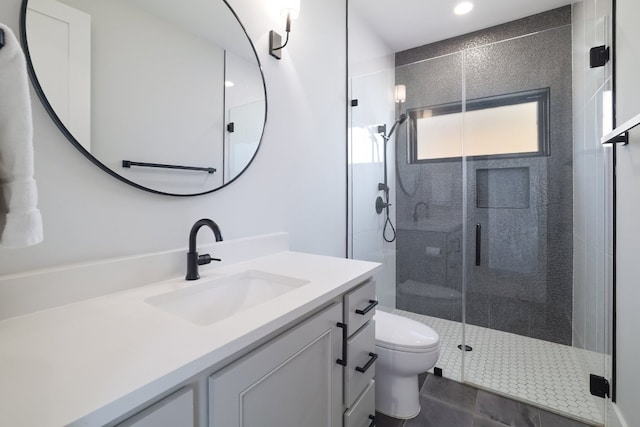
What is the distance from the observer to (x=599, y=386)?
1.52 m

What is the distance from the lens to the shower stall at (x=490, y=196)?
199 centimetres

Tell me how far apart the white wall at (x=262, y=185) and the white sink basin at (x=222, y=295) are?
217 millimetres

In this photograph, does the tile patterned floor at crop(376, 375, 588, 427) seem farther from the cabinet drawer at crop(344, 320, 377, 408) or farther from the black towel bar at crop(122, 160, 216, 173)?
the black towel bar at crop(122, 160, 216, 173)

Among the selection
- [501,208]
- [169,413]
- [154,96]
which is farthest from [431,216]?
[169,413]

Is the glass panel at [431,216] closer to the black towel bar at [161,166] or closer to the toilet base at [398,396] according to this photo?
the toilet base at [398,396]

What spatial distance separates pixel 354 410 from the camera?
1.11 metres

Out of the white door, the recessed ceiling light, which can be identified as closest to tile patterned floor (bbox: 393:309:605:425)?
the white door

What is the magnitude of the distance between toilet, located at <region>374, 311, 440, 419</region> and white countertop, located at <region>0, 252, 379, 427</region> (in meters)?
0.78

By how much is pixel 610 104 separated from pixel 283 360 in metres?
1.85

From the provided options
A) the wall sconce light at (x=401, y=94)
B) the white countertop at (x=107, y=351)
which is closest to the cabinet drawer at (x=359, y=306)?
the white countertop at (x=107, y=351)

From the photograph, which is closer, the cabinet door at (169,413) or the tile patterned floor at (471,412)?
the cabinet door at (169,413)

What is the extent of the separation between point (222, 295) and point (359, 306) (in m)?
0.51

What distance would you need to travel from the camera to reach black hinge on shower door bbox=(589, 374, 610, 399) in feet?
4.86

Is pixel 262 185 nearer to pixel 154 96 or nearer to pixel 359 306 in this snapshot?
pixel 154 96
